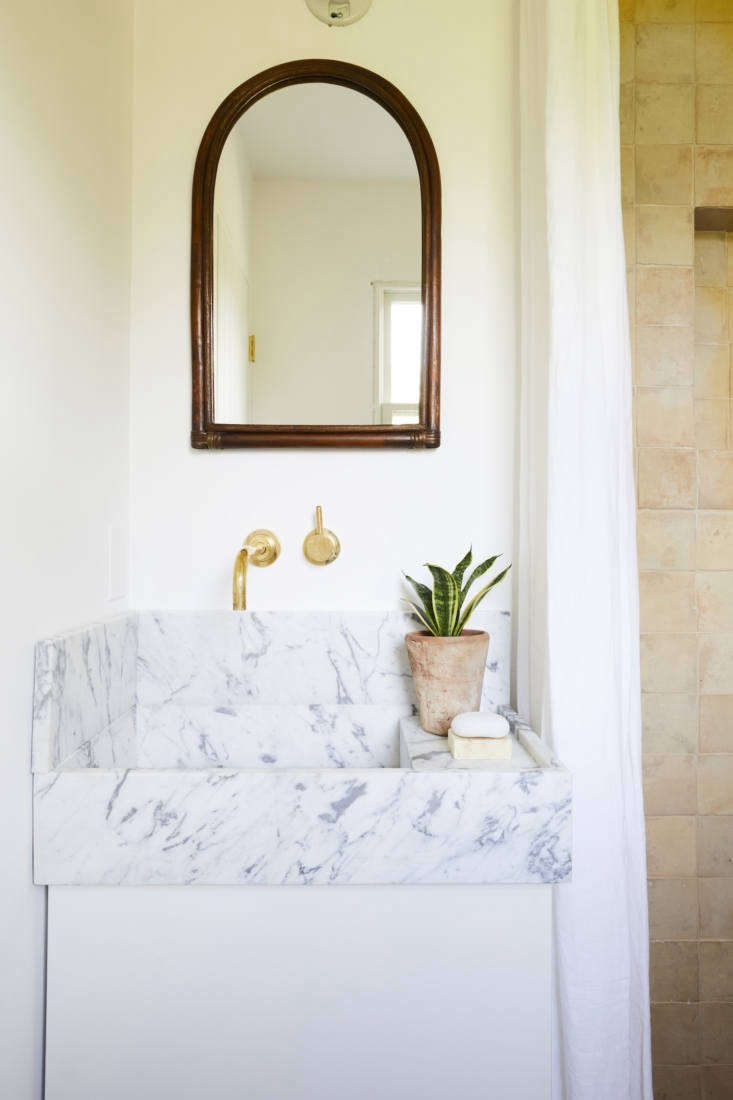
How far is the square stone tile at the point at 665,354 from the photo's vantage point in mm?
1642

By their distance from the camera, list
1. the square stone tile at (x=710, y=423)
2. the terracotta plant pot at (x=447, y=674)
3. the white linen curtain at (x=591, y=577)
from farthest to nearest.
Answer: the square stone tile at (x=710, y=423) → the terracotta plant pot at (x=447, y=674) → the white linen curtain at (x=591, y=577)

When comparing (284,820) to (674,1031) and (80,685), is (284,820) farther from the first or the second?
(674,1031)

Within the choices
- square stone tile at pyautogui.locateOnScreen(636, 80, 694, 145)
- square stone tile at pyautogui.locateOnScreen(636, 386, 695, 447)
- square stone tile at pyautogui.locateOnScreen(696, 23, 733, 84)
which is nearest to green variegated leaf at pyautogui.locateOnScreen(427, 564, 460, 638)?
square stone tile at pyautogui.locateOnScreen(636, 386, 695, 447)

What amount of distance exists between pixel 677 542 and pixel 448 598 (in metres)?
0.69

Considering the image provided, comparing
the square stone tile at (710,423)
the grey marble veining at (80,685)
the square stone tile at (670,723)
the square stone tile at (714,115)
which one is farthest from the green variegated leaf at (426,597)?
the square stone tile at (714,115)

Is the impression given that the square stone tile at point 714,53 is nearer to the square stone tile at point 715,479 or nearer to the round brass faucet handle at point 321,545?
the square stone tile at point 715,479

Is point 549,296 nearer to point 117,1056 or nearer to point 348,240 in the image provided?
point 348,240

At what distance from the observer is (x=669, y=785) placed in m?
1.65

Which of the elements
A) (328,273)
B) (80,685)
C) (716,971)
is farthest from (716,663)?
(80,685)

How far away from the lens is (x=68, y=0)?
1108mm

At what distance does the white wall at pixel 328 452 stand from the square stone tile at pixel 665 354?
0.37m

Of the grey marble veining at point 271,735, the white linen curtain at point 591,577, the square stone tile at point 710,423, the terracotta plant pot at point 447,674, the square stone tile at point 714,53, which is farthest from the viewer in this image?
the square stone tile at point 710,423

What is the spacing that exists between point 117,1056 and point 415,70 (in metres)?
1.78

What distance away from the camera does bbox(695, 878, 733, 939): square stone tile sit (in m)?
1.64
